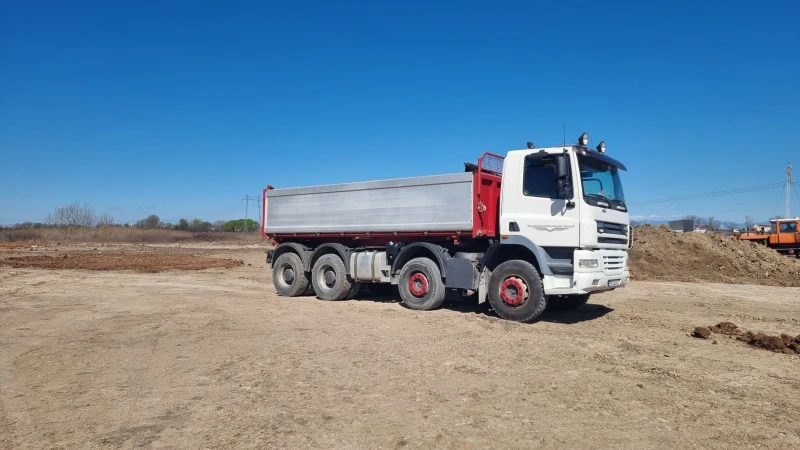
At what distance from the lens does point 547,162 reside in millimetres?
9531

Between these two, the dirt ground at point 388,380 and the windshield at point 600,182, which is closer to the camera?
the dirt ground at point 388,380

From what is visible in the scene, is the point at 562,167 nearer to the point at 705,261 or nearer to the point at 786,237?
the point at 705,261

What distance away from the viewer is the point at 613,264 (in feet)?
32.0

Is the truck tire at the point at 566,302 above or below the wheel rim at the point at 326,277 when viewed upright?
below

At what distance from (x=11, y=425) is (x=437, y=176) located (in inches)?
309

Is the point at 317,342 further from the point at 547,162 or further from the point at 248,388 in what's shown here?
the point at 547,162

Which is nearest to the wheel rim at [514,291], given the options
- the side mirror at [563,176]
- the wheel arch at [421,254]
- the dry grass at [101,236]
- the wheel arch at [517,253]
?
the wheel arch at [517,253]

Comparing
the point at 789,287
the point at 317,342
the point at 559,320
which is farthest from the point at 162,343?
the point at 789,287

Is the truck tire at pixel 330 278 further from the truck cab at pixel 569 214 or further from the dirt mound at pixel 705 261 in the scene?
the dirt mound at pixel 705 261

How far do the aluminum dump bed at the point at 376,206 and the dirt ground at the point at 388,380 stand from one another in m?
1.94

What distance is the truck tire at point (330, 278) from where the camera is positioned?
1281 centimetres

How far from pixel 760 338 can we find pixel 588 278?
2.53 m

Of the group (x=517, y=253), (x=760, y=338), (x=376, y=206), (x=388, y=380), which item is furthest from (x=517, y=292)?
(x=388, y=380)

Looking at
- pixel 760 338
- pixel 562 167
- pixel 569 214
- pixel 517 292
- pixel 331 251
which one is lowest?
pixel 760 338
